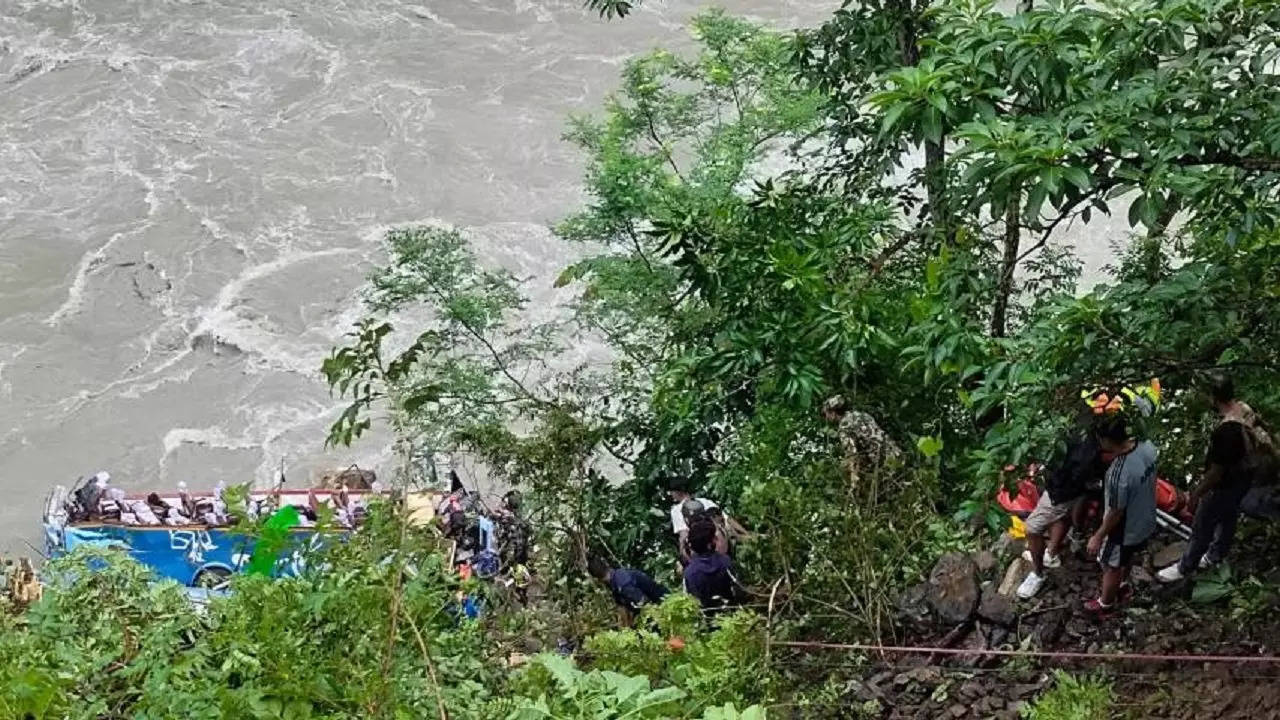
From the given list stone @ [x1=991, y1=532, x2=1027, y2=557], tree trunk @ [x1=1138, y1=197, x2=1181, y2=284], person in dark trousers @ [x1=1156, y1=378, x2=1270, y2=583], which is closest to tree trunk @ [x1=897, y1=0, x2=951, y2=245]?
tree trunk @ [x1=1138, y1=197, x2=1181, y2=284]

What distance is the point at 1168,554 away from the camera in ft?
17.1

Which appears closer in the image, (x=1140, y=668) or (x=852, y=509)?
(x=1140, y=668)

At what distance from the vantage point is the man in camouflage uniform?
16.4 feet

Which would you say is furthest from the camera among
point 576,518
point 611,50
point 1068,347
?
point 611,50

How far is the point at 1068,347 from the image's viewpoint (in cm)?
354

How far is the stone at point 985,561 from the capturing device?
17.8ft

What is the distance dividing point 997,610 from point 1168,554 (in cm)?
78

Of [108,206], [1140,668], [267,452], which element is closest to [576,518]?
[1140,668]

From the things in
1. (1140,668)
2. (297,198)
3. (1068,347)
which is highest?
(1068,347)

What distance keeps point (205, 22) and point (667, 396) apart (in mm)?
14612

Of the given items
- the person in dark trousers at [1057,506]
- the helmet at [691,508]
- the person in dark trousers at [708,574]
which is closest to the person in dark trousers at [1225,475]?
the person in dark trousers at [1057,506]

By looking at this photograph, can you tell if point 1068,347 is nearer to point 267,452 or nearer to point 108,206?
point 267,452

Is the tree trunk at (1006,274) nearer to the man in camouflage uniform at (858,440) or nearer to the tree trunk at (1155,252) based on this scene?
the tree trunk at (1155,252)

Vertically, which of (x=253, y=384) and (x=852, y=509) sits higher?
(x=852, y=509)
